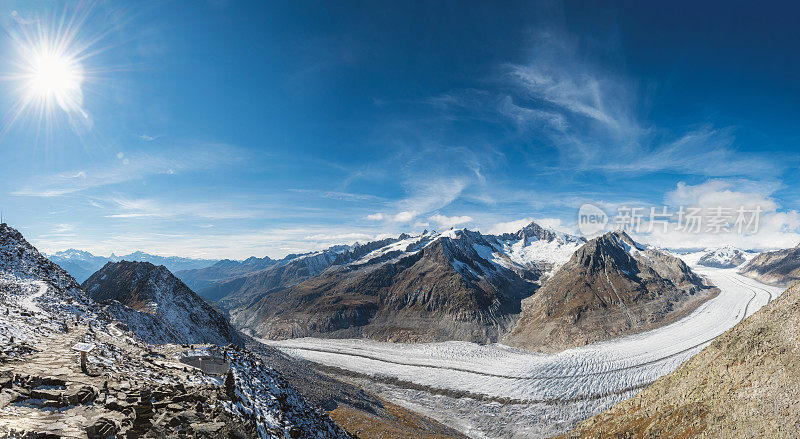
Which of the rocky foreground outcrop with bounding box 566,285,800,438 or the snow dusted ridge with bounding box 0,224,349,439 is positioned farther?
the rocky foreground outcrop with bounding box 566,285,800,438

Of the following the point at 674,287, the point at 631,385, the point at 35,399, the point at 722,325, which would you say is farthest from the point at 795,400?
the point at 674,287

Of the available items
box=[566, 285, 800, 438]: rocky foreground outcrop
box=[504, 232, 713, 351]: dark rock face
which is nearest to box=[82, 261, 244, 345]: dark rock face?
box=[566, 285, 800, 438]: rocky foreground outcrop

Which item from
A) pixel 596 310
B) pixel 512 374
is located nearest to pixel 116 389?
pixel 512 374

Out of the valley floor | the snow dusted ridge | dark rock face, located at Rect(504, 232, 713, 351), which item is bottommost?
the valley floor

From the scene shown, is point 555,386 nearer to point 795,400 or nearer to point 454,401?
point 454,401

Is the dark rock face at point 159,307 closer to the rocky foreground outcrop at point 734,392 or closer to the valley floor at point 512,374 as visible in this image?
the valley floor at point 512,374

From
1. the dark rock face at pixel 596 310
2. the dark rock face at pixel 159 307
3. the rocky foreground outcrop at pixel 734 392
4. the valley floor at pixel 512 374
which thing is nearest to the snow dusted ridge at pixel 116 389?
the dark rock face at pixel 159 307

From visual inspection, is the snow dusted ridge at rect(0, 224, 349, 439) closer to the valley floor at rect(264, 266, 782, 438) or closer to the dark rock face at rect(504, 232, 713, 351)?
the valley floor at rect(264, 266, 782, 438)
